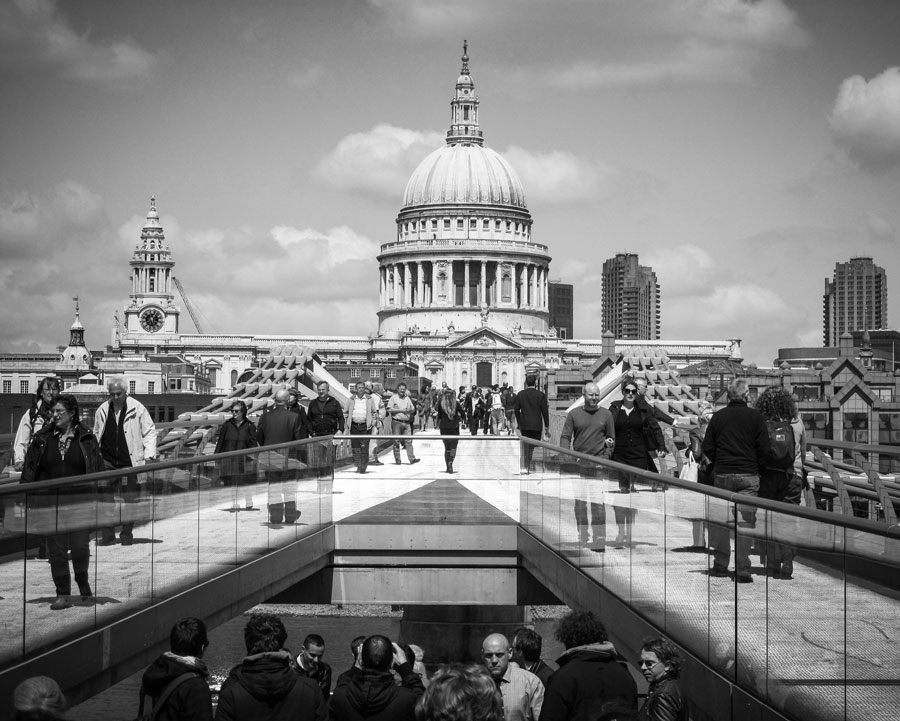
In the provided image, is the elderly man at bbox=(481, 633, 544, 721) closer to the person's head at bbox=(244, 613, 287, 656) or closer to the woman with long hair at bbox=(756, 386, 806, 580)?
the person's head at bbox=(244, 613, 287, 656)

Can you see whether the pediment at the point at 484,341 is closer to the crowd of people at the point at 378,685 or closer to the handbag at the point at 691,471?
the handbag at the point at 691,471

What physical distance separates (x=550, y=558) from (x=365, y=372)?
122 meters

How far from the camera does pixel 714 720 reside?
9.66 metres

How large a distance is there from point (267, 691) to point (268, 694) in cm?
2

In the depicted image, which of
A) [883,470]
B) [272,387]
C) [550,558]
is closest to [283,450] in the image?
[550,558]

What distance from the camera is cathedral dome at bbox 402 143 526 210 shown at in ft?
585

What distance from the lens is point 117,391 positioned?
1470cm

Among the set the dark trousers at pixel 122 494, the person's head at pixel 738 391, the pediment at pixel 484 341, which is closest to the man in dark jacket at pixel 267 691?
the dark trousers at pixel 122 494

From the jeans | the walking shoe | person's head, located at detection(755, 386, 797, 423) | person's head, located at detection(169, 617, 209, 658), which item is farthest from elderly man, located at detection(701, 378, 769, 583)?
the walking shoe

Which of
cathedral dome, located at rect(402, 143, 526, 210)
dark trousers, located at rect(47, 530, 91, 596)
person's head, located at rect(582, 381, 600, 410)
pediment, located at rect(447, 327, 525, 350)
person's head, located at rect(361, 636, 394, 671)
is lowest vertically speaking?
person's head, located at rect(361, 636, 394, 671)

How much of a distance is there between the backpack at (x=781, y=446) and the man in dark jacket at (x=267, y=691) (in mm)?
5148

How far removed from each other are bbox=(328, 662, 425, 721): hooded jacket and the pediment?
149 meters

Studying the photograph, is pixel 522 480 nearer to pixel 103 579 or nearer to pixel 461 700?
pixel 103 579

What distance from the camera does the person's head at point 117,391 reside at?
14.6 m
